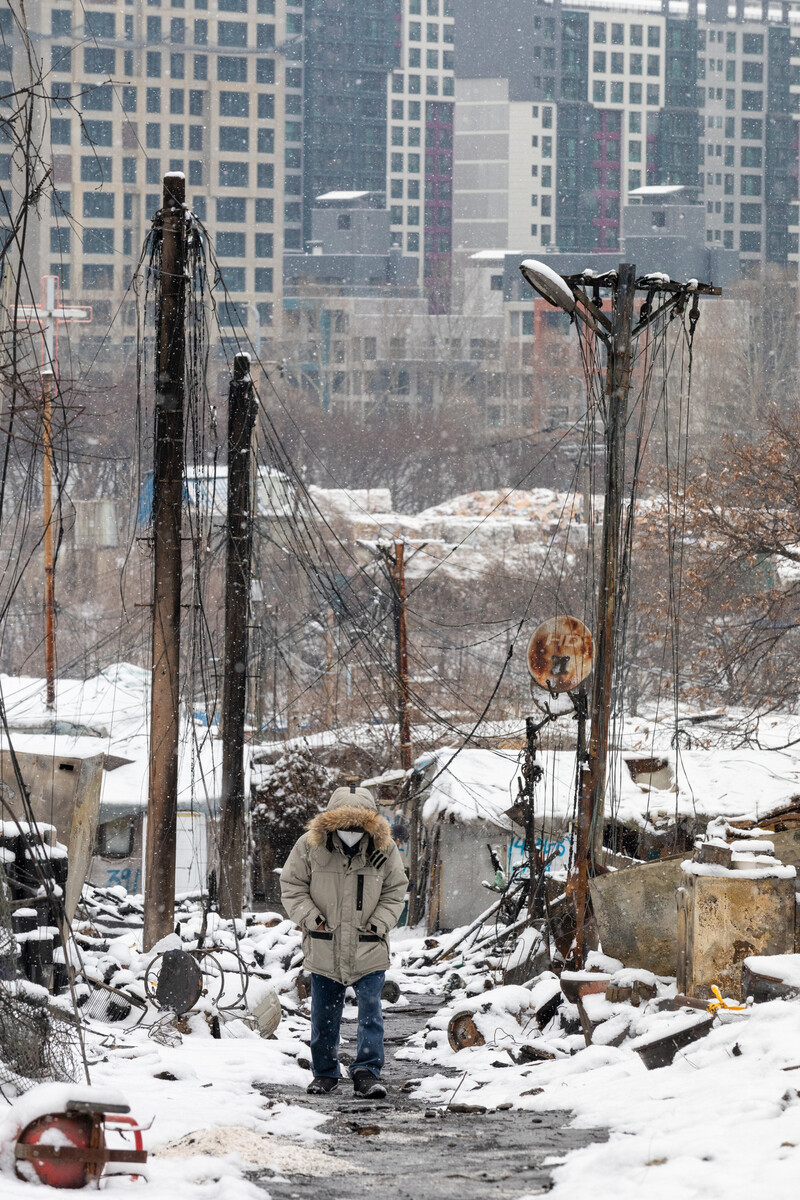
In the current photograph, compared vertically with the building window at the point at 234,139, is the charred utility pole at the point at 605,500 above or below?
below

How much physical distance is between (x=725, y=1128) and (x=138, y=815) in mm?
26535

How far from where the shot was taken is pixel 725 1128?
17.1 ft

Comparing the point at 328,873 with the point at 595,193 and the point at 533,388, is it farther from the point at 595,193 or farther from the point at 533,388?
the point at 595,193

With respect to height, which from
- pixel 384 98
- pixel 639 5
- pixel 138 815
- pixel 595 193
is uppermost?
pixel 639 5

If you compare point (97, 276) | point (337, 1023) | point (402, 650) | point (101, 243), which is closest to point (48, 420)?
point (337, 1023)

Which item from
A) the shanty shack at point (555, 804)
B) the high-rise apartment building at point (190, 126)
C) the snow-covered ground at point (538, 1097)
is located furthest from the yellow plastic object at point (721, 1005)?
the high-rise apartment building at point (190, 126)

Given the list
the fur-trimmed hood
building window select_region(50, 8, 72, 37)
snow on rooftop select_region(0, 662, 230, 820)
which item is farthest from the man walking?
building window select_region(50, 8, 72, 37)

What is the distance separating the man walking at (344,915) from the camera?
7.47 metres

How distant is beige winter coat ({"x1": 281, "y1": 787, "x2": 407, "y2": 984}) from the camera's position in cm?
747

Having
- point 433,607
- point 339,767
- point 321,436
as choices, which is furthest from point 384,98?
point 339,767

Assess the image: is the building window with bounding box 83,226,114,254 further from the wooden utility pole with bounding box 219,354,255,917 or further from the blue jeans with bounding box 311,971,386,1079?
the blue jeans with bounding box 311,971,386,1079

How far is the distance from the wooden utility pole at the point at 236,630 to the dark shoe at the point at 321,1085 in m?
10.0

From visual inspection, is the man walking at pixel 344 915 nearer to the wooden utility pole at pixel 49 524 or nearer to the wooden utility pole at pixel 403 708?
the wooden utility pole at pixel 49 524

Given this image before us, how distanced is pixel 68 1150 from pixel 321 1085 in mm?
2989
